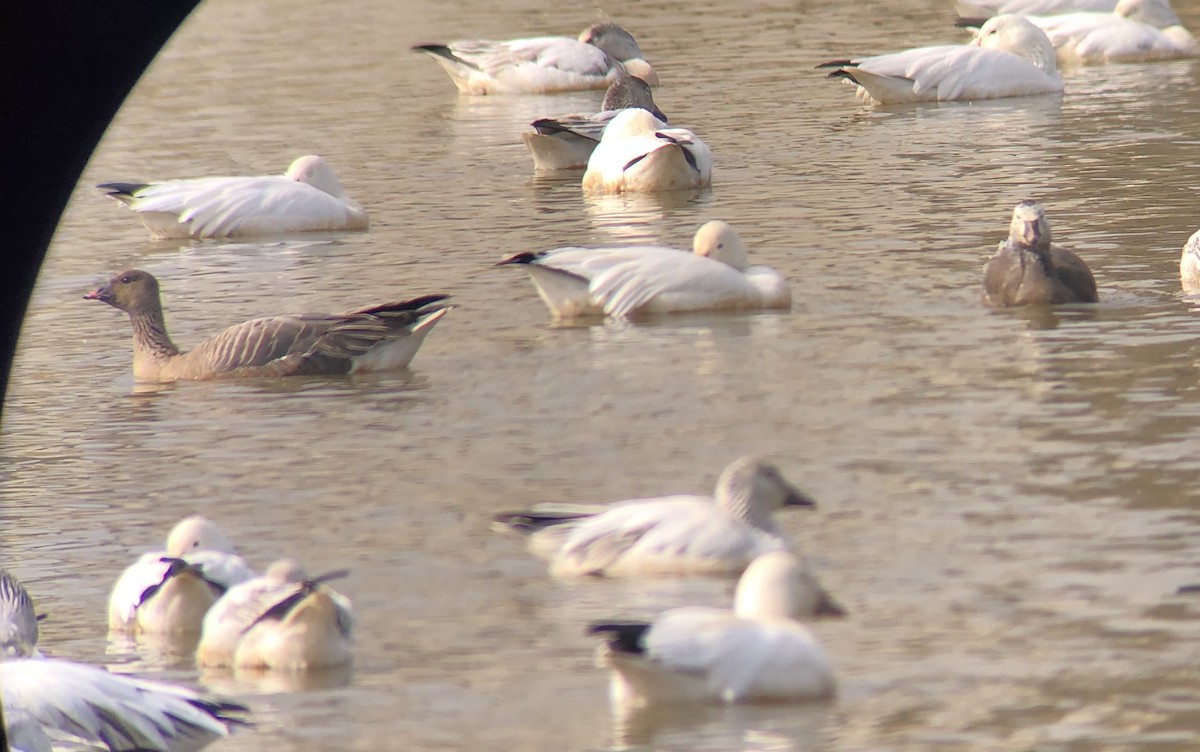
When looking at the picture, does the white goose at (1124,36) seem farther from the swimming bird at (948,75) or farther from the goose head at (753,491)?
the goose head at (753,491)

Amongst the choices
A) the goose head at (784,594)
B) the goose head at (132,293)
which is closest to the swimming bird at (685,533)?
the goose head at (784,594)

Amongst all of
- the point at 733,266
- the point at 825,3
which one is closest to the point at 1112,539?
the point at 733,266

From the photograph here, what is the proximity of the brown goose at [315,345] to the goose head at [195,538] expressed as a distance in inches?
146

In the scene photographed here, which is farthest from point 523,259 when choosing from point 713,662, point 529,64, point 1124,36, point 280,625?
point 1124,36

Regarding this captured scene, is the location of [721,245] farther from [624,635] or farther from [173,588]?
[624,635]

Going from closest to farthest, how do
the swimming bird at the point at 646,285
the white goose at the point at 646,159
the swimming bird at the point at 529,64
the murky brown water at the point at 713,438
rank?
the murky brown water at the point at 713,438, the swimming bird at the point at 646,285, the white goose at the point at 646,159, the swimming bird at the point at 529,64

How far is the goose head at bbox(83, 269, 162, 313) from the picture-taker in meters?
11.2

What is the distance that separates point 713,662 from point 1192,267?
21.3ft

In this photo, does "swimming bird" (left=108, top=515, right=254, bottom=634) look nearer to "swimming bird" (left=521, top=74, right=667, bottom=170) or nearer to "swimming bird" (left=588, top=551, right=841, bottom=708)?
"swimming bird" (left=588, top=551, right=841, bottom=708)

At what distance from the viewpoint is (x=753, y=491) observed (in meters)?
6.95

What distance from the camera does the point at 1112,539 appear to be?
6852mm

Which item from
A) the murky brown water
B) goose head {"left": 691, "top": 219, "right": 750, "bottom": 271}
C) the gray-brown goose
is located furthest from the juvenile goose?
goose head {"left": 691, "top": 219, "right": 750, "bottom": 271}

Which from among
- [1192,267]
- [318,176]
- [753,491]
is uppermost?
[753,491]

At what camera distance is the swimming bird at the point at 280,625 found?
604cm
